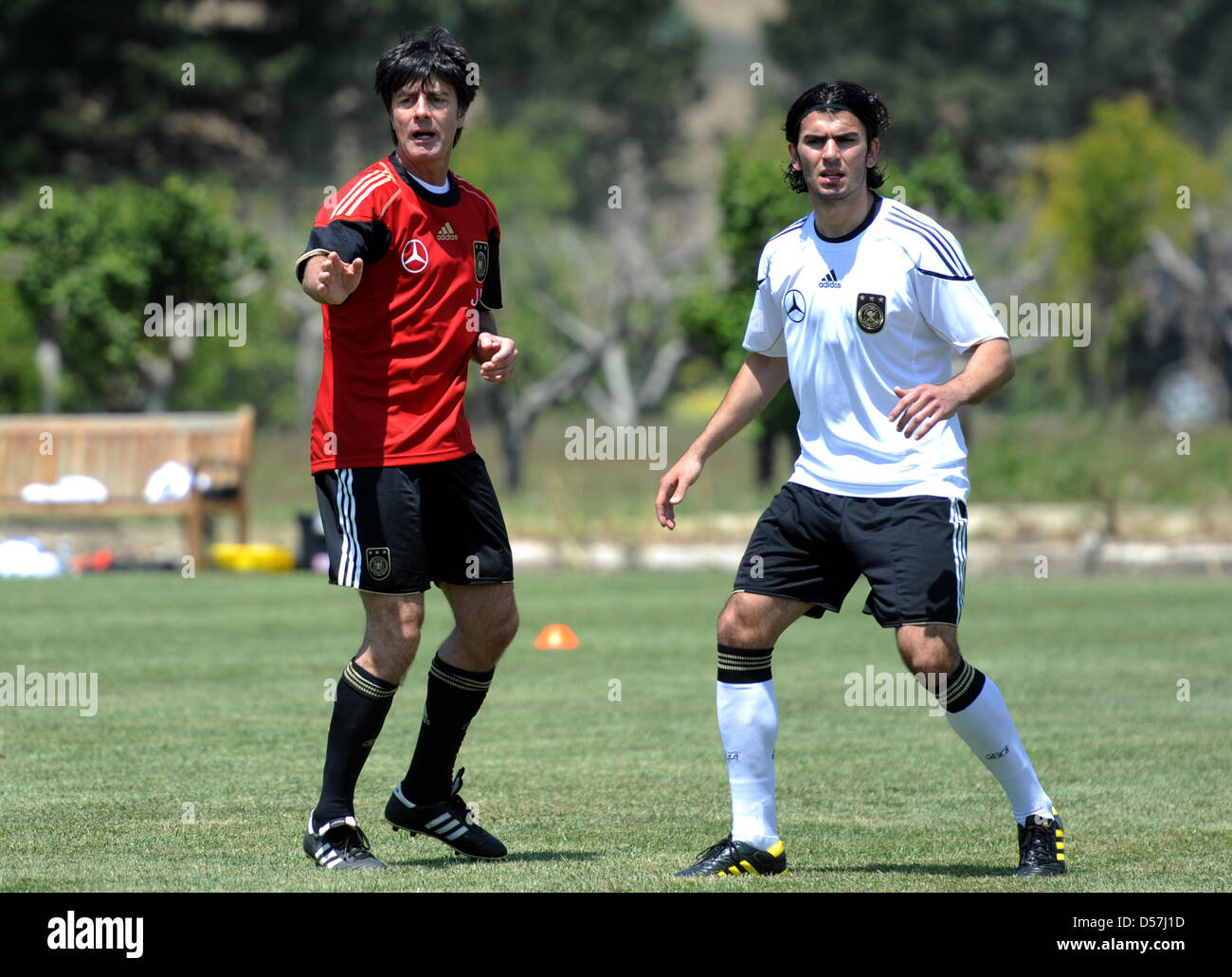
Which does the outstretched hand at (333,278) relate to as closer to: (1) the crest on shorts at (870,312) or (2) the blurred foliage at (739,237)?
(1) the crest on shorts at (870,312)

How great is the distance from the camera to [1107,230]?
57.7 m

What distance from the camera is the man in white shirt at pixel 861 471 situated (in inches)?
226

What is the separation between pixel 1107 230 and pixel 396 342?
5456 centimetres

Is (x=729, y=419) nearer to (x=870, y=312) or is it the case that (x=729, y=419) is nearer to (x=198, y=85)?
(x=870, y=312)

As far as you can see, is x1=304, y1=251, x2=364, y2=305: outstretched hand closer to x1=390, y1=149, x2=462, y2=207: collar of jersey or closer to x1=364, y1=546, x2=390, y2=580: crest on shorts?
x1=390, y1=149, x2=462, y2=207: collar of jersey

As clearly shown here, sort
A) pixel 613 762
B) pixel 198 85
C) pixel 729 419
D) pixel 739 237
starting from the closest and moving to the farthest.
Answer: pixel 729 419 → pixel 613 762 → pixel 739 237 → pixel 198 85

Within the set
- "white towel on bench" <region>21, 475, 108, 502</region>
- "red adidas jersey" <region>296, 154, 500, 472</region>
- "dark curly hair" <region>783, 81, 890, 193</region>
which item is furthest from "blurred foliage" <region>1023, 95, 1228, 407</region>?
"red adidas jersey" <region>296, 154, 500, 472</region>

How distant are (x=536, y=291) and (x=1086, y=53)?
4488 cm

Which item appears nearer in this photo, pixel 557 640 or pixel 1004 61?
pixel 557 640

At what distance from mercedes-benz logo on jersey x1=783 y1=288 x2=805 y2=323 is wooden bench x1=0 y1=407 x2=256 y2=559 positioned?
19524mm

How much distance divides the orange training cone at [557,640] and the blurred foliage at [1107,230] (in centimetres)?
4260

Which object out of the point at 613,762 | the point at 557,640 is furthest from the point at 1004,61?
the point at 613,762
